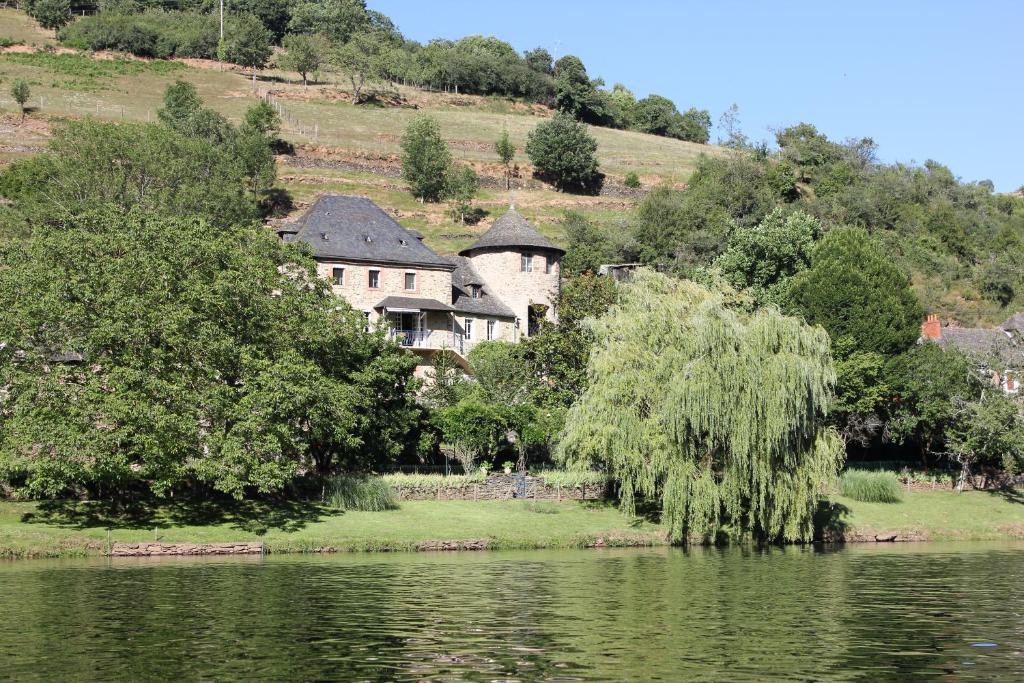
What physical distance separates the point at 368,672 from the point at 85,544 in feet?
73.5

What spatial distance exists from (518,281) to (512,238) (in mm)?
2932

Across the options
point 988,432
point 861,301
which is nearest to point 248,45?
point 861,301

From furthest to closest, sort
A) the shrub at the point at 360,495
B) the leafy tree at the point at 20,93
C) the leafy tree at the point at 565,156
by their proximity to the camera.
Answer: the leafy tree at the point at 565,156 → the leafy tree at the point at 20,93 → the shrub at the point at 360,495

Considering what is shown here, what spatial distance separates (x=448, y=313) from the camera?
71250 mm

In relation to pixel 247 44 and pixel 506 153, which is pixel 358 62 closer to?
pixel 247 44

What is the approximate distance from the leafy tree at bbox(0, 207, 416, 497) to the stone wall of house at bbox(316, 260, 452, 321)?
1974cm

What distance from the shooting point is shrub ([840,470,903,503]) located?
175 ft

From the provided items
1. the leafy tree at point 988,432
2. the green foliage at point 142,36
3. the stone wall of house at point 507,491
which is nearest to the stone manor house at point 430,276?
the stone wall of house at point 507,491

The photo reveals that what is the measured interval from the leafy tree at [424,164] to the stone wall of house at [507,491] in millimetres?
76315

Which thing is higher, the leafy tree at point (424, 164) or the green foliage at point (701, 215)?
the leafy tree at point (424, 164)

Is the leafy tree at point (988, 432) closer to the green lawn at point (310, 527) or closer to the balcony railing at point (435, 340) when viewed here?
the green lawn at point (310, 527)

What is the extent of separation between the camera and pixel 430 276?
71.2 m

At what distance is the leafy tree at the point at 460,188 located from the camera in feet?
385

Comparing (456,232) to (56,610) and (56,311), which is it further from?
(56,610)
